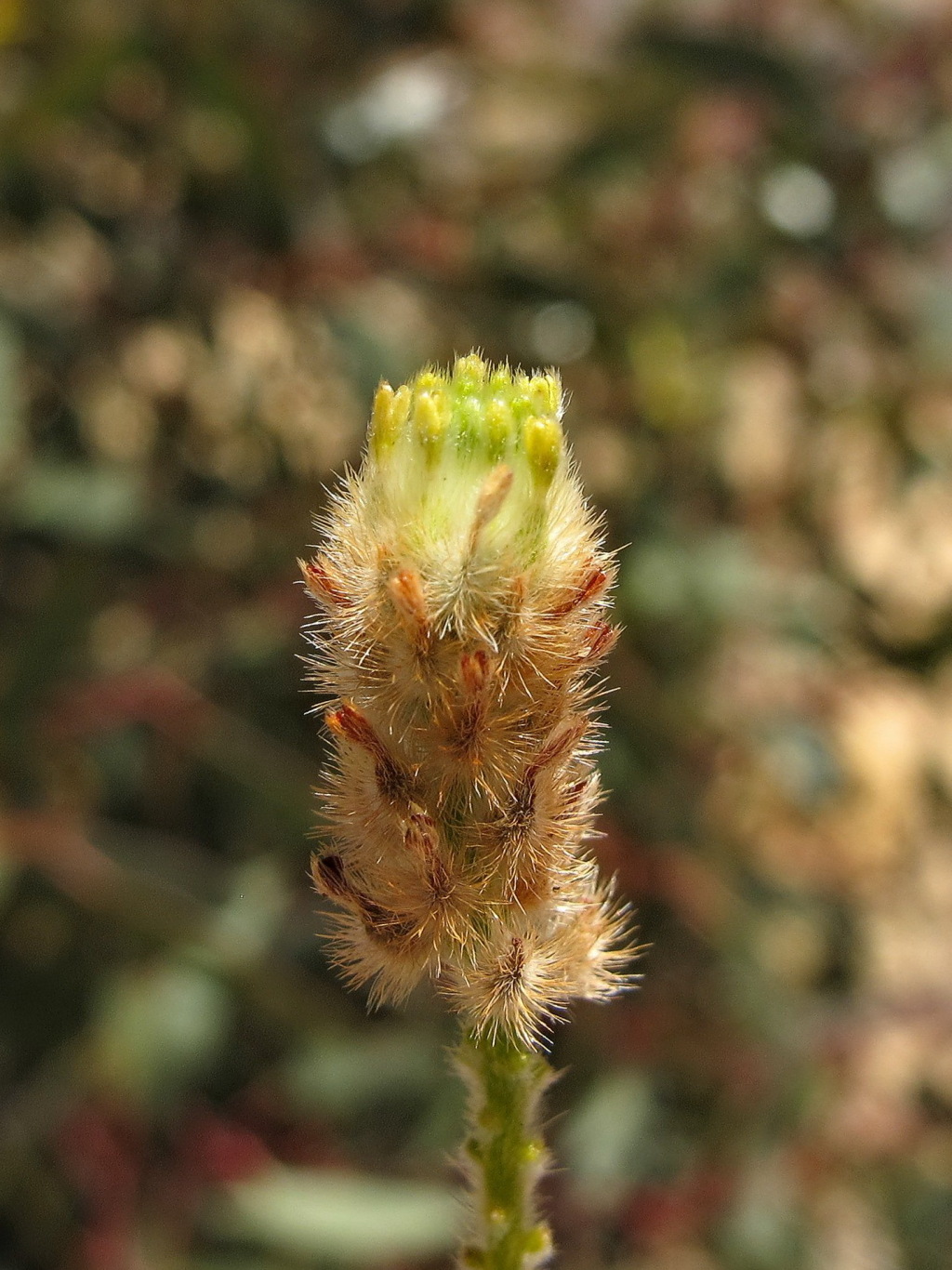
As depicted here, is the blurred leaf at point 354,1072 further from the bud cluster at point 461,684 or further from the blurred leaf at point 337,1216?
the bud cluster at point 461,684

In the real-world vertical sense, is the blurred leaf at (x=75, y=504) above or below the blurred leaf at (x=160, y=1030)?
above

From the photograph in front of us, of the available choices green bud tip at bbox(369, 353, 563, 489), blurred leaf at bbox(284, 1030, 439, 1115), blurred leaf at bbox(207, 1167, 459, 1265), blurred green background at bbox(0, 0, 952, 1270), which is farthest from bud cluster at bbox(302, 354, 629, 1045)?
blurred leaf at bbox(284, 1030, 439, 1115)

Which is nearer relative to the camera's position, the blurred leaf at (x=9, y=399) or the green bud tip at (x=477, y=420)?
the green bud tip at (x=477, y=420)

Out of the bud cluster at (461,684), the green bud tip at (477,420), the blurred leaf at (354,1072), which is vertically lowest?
the bud cluster at (461,684)

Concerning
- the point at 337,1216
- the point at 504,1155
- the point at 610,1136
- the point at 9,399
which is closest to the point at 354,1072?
the point at 337,1216

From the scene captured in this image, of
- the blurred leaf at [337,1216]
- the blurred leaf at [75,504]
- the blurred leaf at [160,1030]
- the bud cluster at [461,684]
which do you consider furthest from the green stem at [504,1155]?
the blurred leaf at [75,504]

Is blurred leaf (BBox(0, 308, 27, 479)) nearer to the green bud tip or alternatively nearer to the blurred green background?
the blurred green background

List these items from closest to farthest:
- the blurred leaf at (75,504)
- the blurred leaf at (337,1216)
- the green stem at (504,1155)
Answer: the green stem at (504,1155) → the blurred leaf at (337,1216) → the blurred leaf at (75,504)
